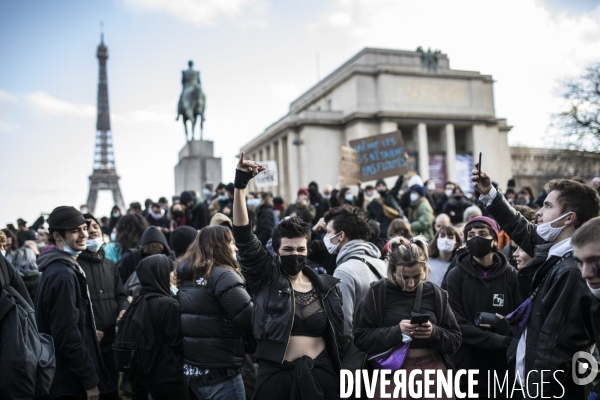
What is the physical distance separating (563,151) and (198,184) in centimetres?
2024

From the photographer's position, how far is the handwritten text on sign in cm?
1504

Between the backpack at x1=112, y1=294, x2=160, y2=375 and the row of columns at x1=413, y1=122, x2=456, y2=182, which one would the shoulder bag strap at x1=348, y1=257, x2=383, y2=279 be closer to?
the backpack at x1=112, y1=294, x2=160, y2=375

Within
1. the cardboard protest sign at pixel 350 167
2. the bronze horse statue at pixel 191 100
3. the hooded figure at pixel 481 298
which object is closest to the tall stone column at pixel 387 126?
the bronze horse statue at pixel 191 100

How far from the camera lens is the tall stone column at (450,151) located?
45.0 m

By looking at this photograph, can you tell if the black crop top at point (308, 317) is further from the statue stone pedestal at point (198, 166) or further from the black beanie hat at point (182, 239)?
the statue stone pedestal at point (198, 166)

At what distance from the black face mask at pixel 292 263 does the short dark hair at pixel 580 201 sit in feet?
6.21

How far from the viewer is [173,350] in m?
4.83

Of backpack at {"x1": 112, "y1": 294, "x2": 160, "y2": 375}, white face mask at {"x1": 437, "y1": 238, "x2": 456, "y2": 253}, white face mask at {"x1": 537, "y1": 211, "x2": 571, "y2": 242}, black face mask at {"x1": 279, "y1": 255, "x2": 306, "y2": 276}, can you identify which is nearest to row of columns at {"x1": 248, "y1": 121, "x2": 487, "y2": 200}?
white face mask at {"x1": 437, "y1": 238, "x2": 456, "y2": 253}

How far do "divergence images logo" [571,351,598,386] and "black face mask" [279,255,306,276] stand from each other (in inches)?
73.8

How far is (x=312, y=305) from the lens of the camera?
3.94 m

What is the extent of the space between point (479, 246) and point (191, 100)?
631 inches

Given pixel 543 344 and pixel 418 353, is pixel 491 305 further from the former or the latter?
pixel 543 344

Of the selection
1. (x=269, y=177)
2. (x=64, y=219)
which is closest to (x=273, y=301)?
(x=64, y=219)

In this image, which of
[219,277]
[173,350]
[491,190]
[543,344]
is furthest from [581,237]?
[173,350]
